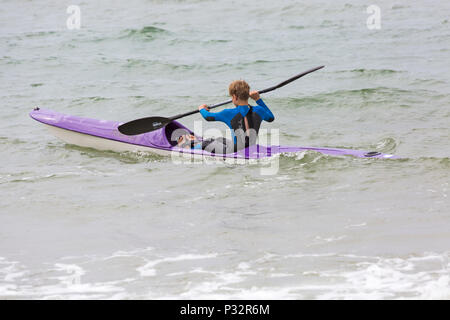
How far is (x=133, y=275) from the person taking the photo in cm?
428

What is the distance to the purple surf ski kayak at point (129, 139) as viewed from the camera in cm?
696

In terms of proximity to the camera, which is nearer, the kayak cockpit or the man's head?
the man's head

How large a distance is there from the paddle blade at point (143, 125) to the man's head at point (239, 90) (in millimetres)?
1088

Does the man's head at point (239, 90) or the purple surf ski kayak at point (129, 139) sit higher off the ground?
the man's head at point (239, 90)

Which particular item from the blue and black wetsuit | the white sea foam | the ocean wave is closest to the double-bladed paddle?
the blue and black wetsuit

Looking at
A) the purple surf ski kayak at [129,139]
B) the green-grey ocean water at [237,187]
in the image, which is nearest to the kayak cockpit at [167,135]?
the purple surf ski kayak at [129,139]

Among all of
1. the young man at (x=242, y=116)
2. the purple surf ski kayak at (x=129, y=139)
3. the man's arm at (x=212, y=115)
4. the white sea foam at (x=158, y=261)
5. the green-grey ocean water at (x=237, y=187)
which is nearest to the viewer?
the green-grey ocean water at (x=237, y=187)

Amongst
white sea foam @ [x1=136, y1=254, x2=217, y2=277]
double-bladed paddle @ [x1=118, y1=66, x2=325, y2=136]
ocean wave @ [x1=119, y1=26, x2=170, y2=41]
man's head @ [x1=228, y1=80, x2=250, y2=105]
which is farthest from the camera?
ocean wave @ [x1=119, y1=26, x2=170, y2=41]

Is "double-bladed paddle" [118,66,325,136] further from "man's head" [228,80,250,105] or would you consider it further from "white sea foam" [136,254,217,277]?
"white sea foam" [136,254,217,277]

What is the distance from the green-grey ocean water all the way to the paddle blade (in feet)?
0.98

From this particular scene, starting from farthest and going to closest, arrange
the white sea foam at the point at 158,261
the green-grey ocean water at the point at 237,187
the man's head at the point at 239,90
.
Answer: the man's head at the point at 239,90 < the white sea foam at the point at 158,261 < the green-grey ocean water at the point at 237,187

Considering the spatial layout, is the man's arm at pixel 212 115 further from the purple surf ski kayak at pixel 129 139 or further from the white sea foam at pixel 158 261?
the white sea foam at pixel 158 261

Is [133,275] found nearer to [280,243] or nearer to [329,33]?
[280,243]

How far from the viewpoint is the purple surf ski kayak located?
6.96 meters
